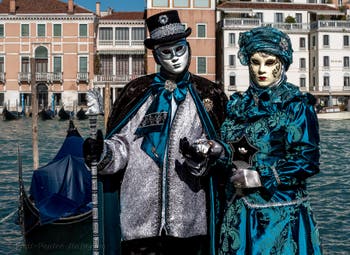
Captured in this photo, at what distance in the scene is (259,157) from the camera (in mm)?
1378

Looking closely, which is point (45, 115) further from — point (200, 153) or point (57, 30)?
point (200, 153)

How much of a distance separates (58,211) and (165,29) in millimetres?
2899

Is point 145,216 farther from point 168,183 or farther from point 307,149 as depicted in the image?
point 307,149

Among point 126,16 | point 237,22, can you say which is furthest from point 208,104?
point 126,16

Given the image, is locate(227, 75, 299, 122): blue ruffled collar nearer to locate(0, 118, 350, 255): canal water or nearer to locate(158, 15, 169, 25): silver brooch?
locate(158, 15, 169, 25): silver brooch

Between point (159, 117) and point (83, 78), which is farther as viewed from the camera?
point (83, 78)

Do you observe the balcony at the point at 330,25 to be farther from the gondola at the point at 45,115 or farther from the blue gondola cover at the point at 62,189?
the blue gondola cover at the point at 62,189

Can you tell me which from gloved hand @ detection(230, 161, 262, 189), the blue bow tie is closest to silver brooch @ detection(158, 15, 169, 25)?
the blue bow tie

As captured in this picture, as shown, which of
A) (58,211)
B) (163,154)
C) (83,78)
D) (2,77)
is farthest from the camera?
(2,77)

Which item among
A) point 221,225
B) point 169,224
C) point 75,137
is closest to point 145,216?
point 169,224

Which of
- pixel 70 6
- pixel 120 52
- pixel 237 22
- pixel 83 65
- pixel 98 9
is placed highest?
pixel 98 9

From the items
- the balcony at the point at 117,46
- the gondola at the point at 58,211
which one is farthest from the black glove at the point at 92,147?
the balcony at the point at 117,46

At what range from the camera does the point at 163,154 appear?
1.63m

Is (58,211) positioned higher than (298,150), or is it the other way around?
(298,150)
